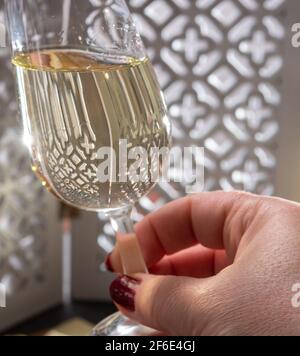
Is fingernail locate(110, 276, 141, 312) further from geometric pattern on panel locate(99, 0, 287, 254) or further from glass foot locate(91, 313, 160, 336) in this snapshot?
geometric pattern on panel locate(99, 0, 287, 254)

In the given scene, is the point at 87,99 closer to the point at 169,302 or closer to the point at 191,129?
the point at 169,302

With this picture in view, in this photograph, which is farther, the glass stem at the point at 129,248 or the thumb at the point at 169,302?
the glass stem at the point at 129,248

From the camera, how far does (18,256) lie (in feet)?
4.45

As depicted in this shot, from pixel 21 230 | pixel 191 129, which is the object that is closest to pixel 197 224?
pixel 191 129

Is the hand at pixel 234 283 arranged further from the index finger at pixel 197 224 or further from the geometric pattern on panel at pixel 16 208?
the geometric pattern on panel at pixel 16 208

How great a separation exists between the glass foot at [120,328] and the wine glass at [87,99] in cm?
12

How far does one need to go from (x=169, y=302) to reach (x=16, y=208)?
837 mm

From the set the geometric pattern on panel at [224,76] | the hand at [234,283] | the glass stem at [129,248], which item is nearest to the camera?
the hand at [234,283]

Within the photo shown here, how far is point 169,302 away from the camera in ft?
1.76

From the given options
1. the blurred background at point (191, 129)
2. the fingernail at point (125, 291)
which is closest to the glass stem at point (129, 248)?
the fingernail at point (125, 291)

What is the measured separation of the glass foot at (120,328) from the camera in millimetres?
630

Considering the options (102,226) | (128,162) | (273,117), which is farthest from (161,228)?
(102,226)

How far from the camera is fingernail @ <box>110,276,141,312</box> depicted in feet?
1.92

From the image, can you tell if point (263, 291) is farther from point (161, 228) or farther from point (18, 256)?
point (18, 256)
